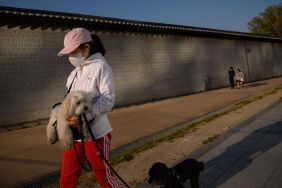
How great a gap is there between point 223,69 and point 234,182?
2143 centimetres

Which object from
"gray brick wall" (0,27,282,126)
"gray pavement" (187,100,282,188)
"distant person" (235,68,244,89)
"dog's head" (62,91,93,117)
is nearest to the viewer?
"dog's head" (62,91,93,117)

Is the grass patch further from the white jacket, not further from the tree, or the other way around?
the tree

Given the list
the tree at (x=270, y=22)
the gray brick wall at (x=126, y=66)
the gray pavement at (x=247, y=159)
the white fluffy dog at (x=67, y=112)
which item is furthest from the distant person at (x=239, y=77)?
the tree at (x=270, y=22)

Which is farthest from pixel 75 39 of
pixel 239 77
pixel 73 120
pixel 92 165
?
pixel 239 77

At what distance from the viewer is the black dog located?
300 cm

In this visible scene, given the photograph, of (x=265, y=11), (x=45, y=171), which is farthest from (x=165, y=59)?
(x=265, y=11)

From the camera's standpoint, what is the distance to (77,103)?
2.40 meters

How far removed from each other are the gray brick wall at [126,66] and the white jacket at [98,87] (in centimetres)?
868

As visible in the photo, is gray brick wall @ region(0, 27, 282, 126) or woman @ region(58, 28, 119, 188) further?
gray brick wall @ region(0, 27, 282, 126)

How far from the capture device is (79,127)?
2529mm

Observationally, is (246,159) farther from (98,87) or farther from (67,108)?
(67,108)

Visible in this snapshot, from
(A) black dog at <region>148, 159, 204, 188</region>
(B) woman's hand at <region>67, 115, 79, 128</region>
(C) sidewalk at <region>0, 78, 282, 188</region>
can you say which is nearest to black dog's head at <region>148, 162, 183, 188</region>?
(A) black dog at <region>148, 159, 204, 188</region>

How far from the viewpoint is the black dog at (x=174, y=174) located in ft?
9.83

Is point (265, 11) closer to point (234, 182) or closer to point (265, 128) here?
point (265, 128)
